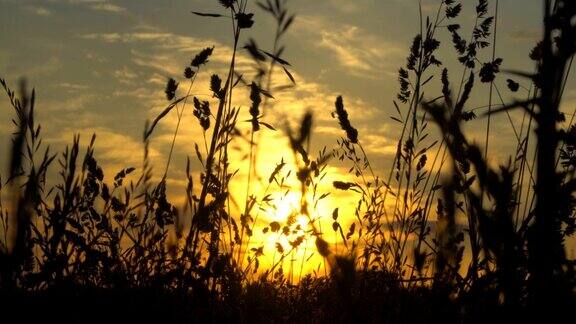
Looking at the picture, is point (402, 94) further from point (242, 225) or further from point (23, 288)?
point (23, 288)

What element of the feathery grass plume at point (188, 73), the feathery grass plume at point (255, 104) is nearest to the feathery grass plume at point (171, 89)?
the feathery grass plume at point (188, 73)

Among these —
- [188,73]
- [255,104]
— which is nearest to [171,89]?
[188,73]

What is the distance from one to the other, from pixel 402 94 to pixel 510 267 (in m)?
3.26

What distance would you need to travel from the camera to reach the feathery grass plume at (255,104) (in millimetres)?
3074

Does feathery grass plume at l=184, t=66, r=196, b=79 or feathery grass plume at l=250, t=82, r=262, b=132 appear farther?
feathery grass plume at l=184, t=66, r=196, b=79

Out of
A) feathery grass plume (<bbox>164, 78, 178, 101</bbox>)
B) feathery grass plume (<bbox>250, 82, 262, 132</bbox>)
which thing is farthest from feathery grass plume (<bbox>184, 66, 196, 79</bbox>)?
feathery grass plume (<bbox>250, 82, 262, 132</bbox>)

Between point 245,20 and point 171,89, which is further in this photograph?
point 171,89

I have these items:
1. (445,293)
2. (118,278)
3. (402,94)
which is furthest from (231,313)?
(402,94)

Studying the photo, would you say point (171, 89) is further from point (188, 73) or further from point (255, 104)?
point (255, 104)

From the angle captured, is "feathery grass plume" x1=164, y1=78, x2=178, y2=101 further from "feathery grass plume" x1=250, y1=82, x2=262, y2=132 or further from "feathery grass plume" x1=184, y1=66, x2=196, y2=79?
"feathery grass plume" x1=250, y1=82, x2=262, y2=132

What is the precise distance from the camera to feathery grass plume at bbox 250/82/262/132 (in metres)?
3.07

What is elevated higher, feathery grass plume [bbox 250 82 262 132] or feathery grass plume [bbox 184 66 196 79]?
feathery grass plume [bbox 184 66 196 79]

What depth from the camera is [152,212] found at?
3.50m

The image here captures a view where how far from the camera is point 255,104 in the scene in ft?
10.2
